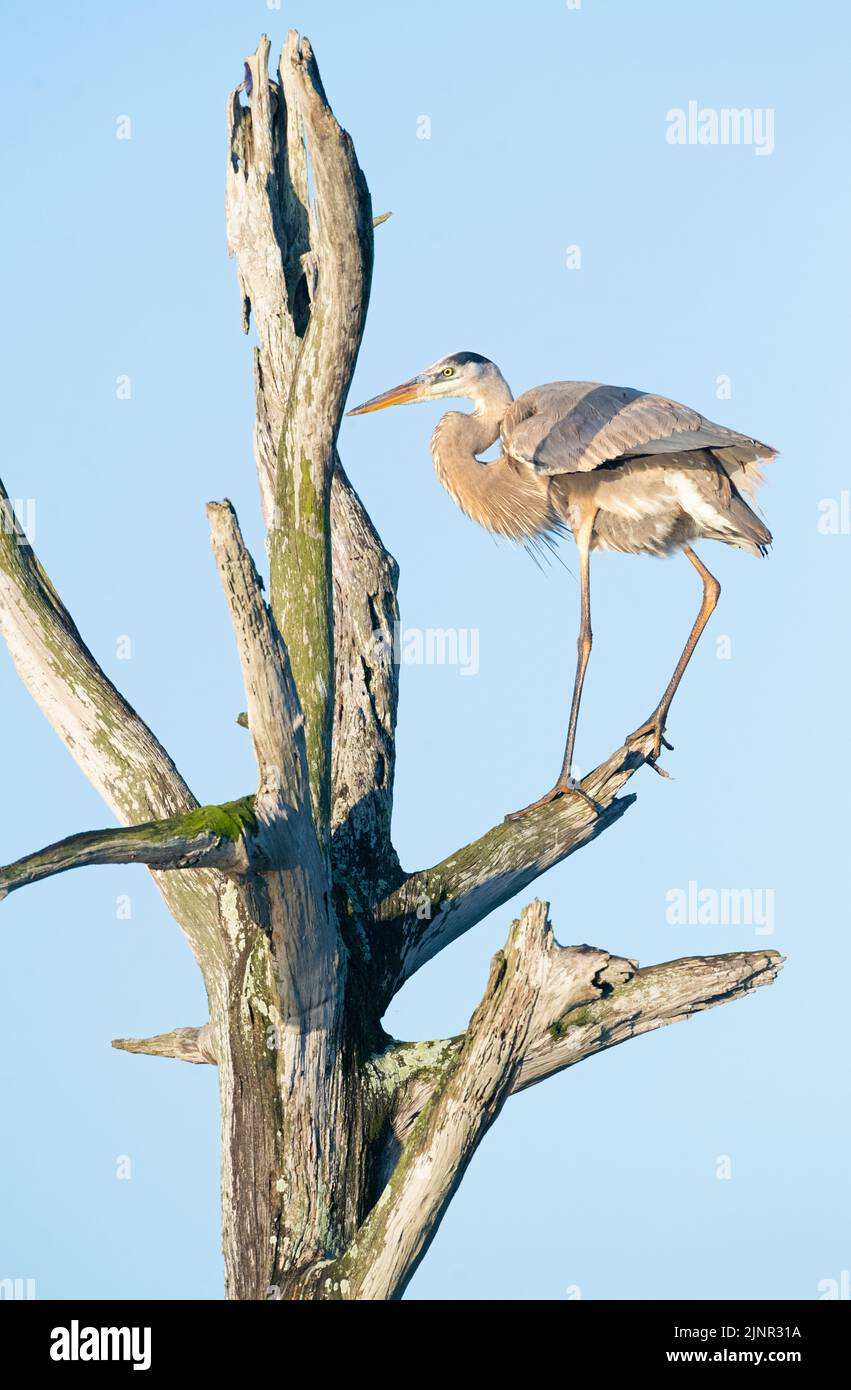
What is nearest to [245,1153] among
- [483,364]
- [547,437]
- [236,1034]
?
[236,1034]

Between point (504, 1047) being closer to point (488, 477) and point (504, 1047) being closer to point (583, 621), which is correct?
point (583, 621)

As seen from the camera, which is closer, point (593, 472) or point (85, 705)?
point (85, 705)

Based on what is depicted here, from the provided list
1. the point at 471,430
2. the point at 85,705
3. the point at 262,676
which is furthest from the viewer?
the point at 471,430

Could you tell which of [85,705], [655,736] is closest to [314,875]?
[85,705]

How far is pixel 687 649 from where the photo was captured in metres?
9.15

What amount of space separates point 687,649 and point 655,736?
767 millimetres

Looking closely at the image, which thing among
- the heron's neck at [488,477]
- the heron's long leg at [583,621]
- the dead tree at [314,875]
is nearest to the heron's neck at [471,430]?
the heron's neck at [488,477]

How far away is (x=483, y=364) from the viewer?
33.0ft

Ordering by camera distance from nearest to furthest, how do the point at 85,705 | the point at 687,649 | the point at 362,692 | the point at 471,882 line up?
the point at 85,705, the point at 471,882, the point at 362,692, the point at 687,649

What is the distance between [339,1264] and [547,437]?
4.78 m

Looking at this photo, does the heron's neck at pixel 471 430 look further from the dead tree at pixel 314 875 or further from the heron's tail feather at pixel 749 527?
the dead tree at pixel 314 875

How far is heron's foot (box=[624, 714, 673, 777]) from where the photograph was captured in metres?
8.59
